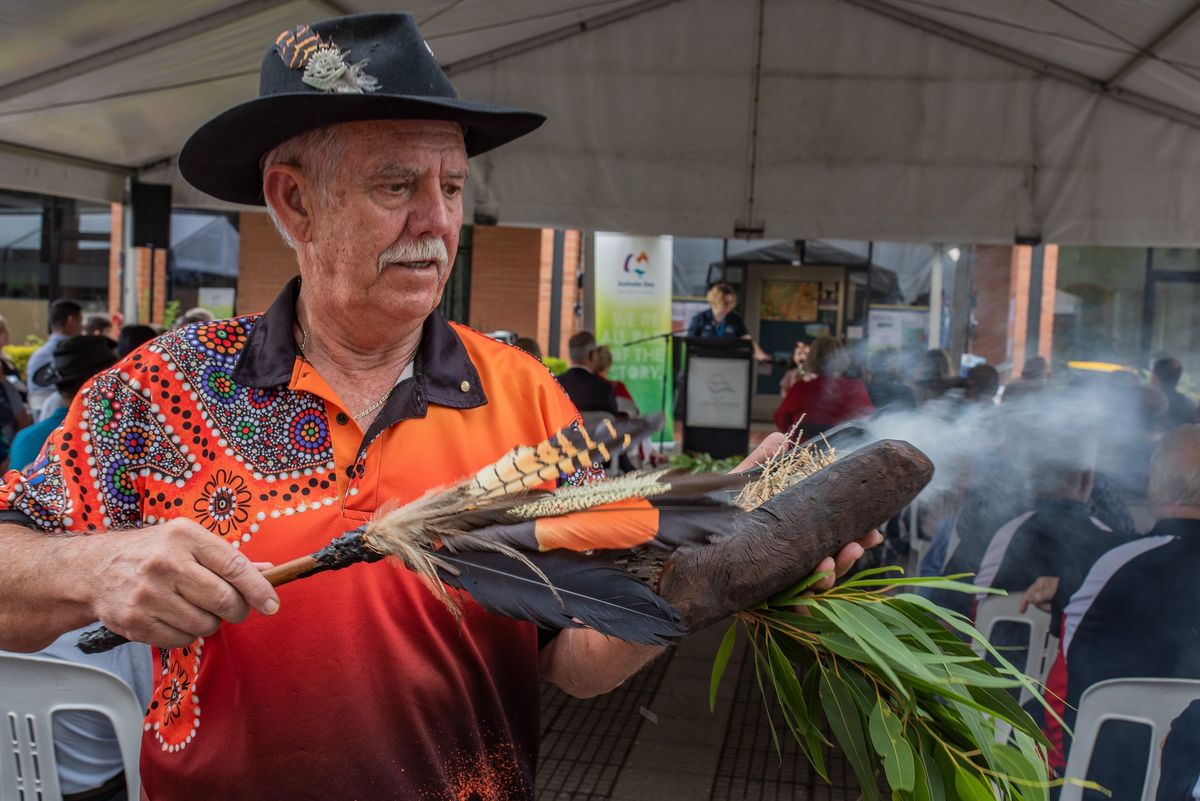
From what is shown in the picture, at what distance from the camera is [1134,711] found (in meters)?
3.29

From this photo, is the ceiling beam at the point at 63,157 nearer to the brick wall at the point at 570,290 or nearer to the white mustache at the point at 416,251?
the white mustache at the point at 416,251

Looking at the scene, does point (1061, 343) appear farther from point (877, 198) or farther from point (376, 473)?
point (376, 473)

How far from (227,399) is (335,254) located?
319 mm

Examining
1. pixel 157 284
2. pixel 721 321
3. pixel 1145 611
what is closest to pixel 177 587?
pixel 1145 611

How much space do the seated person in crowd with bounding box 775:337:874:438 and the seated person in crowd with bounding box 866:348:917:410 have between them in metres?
0.20

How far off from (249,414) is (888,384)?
6926mm

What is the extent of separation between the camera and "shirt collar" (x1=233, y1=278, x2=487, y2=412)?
172 cm

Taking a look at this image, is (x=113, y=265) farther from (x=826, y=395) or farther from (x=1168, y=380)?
(x=1168, y=380)

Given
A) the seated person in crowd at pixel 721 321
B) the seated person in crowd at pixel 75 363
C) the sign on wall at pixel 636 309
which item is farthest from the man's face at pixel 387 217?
the sign on wall at pixel 636 309

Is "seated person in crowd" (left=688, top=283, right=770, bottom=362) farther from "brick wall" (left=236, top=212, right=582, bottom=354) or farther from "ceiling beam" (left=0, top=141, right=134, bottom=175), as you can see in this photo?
"brick wall" (left=236, top=212, right=582, bottom=354)

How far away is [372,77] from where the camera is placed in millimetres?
1630

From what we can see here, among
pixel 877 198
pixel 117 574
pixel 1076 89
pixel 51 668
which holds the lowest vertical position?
pixel 51 668

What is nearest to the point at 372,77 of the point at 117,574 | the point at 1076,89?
the point at 117,574

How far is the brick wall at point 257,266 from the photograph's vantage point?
17078mm
